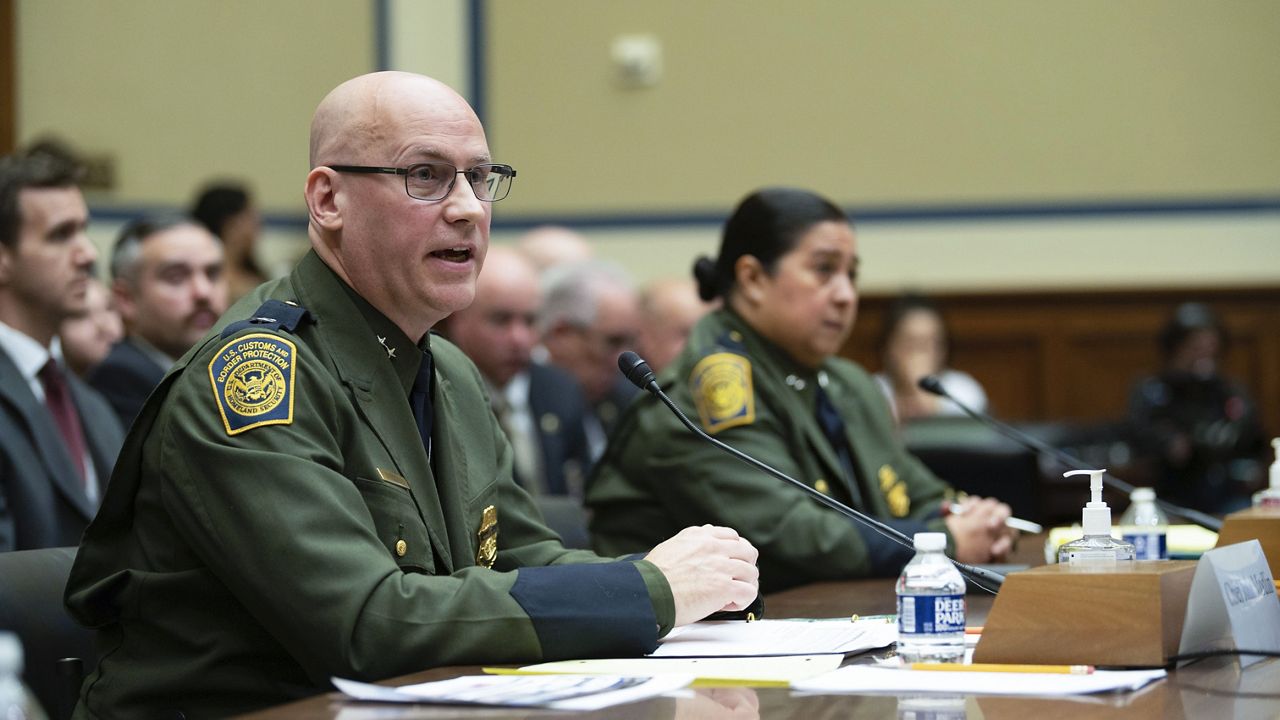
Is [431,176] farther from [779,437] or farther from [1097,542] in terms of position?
[779,437]

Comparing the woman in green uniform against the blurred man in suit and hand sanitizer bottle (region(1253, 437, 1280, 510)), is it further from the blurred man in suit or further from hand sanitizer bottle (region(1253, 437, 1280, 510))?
the blurred man in suit

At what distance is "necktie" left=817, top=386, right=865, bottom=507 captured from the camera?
9.84ft

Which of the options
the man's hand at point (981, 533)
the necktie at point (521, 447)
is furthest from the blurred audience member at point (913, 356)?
the man's hand at point (981, 533)

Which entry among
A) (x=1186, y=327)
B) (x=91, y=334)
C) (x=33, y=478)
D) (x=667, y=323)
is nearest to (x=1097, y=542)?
(x=33, y=478)

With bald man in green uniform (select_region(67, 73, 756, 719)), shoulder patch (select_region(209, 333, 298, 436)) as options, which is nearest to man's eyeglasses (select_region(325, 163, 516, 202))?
bald man in green uniform (select_region(67, 73, 756, 719))

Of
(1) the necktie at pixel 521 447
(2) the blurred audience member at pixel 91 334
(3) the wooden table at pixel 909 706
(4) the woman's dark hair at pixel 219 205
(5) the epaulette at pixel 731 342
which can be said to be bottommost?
(3) the wooden table at pixel 909 706

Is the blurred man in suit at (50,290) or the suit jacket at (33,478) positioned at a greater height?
the blurred man in suit at (50,290)

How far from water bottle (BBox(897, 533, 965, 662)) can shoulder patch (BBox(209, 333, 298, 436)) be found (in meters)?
0.65

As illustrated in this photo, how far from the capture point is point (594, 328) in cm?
510

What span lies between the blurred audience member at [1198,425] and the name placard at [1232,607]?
401 cm

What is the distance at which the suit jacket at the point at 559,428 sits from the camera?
181 inches

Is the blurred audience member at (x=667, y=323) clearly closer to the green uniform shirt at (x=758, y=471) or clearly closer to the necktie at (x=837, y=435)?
the green uniform shirt at (x=758, y=471)

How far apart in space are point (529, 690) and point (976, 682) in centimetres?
40

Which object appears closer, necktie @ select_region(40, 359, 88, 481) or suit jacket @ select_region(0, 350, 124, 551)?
suit jacket @ select_region(0, 350, 124, 551)
